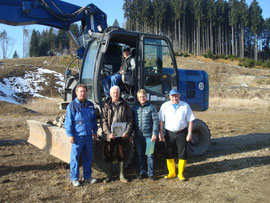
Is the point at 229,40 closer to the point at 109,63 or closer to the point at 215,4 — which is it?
the point at 215,4

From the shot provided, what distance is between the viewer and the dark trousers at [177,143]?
5.06 meters

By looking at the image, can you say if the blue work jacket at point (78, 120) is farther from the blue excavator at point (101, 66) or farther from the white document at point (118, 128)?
the blue excavator at point (101, 66)

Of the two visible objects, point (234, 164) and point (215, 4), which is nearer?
point (234, 164)

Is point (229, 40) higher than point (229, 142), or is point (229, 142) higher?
point (229, 40)

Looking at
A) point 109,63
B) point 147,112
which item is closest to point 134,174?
point 147,112

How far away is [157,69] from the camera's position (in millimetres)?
6285

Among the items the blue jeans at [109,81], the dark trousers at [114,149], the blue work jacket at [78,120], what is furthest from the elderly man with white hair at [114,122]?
the blue jeans at [109,81]

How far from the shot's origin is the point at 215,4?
190 ft

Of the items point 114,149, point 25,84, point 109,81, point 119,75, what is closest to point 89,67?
point 109,81

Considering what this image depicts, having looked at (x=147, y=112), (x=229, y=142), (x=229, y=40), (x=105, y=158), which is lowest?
(x=229, y=142)

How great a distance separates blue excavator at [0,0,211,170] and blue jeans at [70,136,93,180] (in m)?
0.34

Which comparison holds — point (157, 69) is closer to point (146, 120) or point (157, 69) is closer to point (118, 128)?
point (146, 120)

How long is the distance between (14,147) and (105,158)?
4178mm

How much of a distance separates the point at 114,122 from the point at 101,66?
1.44m
